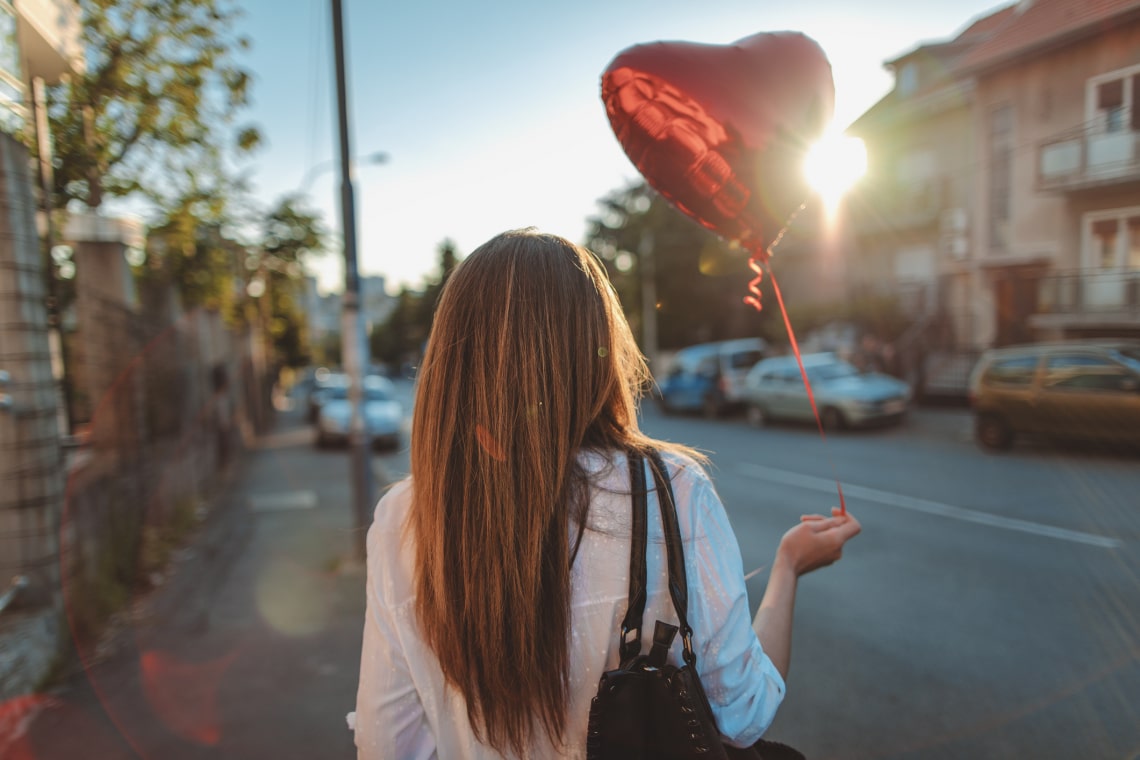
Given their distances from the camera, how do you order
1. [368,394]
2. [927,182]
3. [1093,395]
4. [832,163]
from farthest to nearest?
[368,394] → [1093,395] → [927,182] → [832,163]

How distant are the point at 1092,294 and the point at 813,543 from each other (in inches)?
62.2

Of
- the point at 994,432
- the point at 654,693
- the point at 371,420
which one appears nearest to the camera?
the point at 654,693

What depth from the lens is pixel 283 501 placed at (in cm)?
949

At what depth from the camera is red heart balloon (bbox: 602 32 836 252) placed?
1.69 meters

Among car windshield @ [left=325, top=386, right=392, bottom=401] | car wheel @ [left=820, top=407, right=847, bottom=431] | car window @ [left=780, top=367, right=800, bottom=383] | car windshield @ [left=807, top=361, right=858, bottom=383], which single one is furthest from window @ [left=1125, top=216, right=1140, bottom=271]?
car windshield @ [left=325, top=386, right=392, bottom=401]

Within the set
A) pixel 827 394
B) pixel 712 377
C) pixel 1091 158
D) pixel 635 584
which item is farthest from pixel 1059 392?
pixel 712 377

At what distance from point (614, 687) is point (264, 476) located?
40.1ft

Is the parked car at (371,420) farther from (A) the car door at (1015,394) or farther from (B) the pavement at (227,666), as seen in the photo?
(A) the car door at (1015,394)

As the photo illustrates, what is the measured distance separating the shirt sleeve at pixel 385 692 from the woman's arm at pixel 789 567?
75cm

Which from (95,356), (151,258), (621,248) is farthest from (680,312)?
(95,356)

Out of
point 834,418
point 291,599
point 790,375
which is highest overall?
point 790,375

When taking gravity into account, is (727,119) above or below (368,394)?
above

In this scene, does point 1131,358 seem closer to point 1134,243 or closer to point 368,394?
point 1134,243

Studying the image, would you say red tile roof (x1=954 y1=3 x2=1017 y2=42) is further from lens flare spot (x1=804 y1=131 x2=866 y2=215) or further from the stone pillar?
the stone pillar
